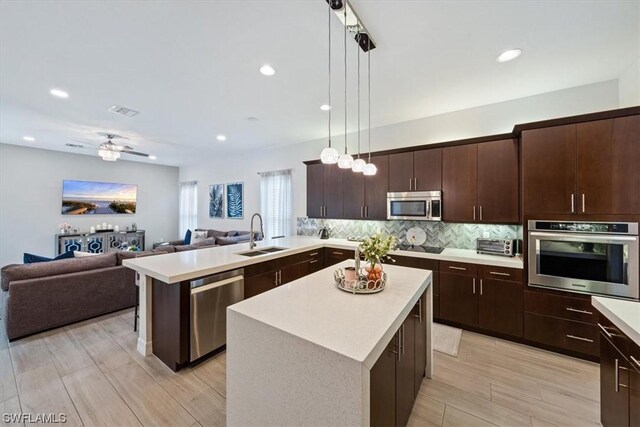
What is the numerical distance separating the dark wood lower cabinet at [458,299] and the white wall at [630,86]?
7.52ft

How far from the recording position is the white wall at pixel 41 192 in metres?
5.19

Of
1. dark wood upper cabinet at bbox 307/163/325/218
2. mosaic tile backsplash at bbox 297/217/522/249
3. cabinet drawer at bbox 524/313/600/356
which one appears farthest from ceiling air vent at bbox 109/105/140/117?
cabinet drawer at bbox 524/313/600/356

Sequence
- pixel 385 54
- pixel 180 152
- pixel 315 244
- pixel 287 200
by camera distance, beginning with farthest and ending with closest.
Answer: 1. pixel 180 152
2. pixel 287 200
3. pixel 315 244
4. pixel 385 54

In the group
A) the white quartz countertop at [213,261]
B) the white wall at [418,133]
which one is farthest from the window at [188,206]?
the white quartz countertop at [213,261]

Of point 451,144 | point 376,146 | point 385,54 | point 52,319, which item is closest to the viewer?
point 385,54

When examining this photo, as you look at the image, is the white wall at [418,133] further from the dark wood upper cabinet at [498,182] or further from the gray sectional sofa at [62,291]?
the gray sectional sofa at [62,291]

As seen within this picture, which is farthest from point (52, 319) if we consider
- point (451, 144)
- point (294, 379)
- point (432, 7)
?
point (451, 144)

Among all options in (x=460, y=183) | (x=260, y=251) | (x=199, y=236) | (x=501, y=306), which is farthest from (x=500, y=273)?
(x=199, y=236)

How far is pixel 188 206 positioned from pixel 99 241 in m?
2.25

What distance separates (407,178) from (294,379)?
315 cm

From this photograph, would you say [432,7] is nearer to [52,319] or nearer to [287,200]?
[287,200]

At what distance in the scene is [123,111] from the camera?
11.5 ft

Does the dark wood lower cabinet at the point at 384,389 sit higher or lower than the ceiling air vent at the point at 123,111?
lower

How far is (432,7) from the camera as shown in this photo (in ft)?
5.66
